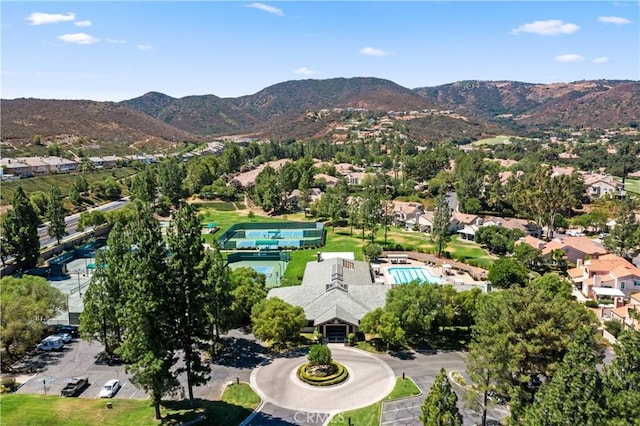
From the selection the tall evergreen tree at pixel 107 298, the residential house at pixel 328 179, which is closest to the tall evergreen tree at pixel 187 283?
the tall evergreen tree at pixel 107 298

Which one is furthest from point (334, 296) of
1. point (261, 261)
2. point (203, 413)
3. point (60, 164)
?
point (60, 164)

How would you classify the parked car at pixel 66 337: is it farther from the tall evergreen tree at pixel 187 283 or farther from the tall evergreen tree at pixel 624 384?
the tall evergreen tree at pixel 624 384

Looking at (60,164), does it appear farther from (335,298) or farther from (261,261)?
(335,298)

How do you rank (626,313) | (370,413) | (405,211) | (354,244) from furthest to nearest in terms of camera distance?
(405,211) < (354,244) < (626,313) < (370,413)

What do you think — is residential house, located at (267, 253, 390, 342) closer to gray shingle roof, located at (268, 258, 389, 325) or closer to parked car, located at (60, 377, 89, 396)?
gray shingle roof, located at (268, 258, 389, 325)

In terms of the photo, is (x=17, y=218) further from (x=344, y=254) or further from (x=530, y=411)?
(x=530, y=411)

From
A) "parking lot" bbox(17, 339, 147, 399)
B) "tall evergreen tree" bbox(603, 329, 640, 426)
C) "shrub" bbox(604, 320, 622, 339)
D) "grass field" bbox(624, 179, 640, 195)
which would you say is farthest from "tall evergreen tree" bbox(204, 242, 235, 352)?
"grass field" bbox(624, 179, 640, 195)

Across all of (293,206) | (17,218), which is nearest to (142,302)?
(17,218)
